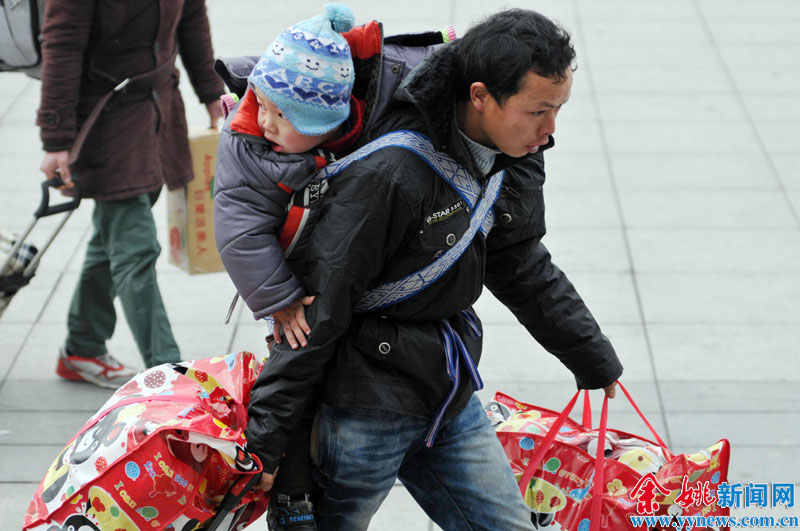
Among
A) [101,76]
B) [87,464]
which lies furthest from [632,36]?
[87,464]

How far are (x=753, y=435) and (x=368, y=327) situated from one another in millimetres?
2411

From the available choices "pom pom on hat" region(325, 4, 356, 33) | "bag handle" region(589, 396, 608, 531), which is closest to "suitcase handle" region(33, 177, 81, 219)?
"pom pom on hat" region(325, 4, 356, 33)

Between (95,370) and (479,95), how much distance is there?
9.43 ft

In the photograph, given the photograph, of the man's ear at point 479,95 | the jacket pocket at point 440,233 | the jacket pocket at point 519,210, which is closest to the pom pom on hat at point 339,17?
the man's ear at point 479,95

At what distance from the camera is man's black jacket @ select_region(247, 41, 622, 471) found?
2.29 meters

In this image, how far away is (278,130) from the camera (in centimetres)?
231

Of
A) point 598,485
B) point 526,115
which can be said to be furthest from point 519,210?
point 598,485

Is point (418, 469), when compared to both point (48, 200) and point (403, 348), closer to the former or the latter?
point (403, 348)

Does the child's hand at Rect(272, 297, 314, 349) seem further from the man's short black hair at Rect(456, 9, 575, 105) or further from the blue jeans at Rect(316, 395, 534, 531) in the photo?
the man's short black hair at Rect(456, 9, 575, 105)

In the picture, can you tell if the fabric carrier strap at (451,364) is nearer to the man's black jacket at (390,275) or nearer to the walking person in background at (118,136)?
the man's black jacket at (390,275)

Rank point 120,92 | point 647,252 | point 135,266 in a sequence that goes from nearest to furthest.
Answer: point 120,92 → point 135,266 → point 647,252

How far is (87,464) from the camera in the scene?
7.52 feet

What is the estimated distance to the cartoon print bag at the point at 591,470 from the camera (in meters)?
2.89

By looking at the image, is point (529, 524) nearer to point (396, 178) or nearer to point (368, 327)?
point (368, 327)
